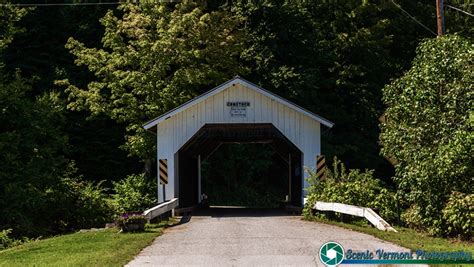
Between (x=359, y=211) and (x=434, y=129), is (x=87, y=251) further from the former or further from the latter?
(x=434, y=129)

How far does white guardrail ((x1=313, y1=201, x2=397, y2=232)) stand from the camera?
17.6 m

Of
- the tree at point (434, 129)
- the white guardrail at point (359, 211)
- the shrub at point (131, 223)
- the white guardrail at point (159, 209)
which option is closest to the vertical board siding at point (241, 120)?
the white guardrail at point (159, 209)

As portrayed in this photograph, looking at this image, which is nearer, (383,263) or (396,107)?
(383,263)

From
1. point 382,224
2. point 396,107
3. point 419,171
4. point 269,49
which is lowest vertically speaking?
point 382,224

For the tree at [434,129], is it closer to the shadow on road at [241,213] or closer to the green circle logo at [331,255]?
the shadow on road at [241,213]

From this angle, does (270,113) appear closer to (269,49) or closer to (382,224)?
(382,224)

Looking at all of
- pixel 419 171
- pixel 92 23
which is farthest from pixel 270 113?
pixel 92 23

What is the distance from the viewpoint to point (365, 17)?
4128 cm

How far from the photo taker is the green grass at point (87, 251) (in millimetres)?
12820

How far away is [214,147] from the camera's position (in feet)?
111

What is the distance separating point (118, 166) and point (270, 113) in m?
15.1

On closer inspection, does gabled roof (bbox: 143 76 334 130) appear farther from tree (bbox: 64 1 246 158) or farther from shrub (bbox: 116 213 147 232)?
shrub (bbox: 116 213 147 232)

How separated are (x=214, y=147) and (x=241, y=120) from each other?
7.44 m

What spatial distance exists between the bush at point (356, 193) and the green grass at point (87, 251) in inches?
247
